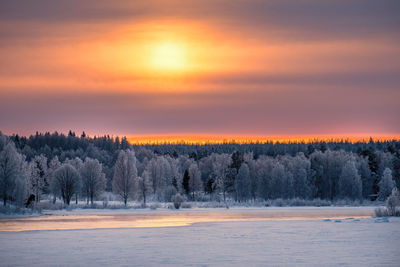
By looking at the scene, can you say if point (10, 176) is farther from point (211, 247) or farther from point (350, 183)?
point (350, 183)

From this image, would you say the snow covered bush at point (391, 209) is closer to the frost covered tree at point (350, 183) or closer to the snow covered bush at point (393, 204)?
the snow covered bush at point (393, 204)

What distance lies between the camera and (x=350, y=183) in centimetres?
12012

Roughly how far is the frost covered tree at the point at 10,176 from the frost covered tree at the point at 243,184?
190ft

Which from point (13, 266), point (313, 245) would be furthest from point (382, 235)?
point (13, 266)

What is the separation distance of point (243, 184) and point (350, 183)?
76.7ft

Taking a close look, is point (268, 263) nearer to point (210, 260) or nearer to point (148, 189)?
point (210, 260)

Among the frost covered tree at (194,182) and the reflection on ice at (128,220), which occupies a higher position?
the frost covered tree at (194,182)

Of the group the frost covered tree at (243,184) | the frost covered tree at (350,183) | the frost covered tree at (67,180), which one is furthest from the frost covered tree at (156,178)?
the frost covered tree at (350,183)

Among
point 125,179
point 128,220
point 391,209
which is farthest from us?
point 125,179

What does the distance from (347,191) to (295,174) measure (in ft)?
38.7

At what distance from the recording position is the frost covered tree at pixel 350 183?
119875 mm

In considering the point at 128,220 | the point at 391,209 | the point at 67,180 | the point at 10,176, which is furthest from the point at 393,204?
the point at 67,180

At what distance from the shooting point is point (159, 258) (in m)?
28.2

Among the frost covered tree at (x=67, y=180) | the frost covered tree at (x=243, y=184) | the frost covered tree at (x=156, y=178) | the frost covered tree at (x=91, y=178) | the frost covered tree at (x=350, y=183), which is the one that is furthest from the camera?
the frost covered tree at (x=156, y=178)
